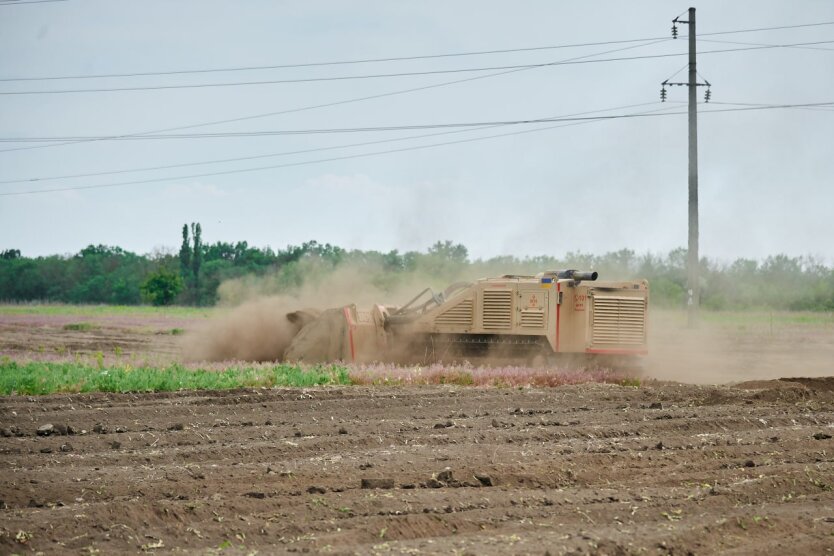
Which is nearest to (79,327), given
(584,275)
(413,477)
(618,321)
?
(584,275)

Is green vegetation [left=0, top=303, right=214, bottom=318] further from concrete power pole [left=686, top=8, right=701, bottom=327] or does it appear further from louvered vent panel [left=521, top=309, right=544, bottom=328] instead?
louvered vent panel [left=521, top=309, right=544, bottom=328]

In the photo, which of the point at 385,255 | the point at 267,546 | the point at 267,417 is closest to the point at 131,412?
the point at 267,417

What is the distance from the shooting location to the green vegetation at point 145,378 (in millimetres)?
17906

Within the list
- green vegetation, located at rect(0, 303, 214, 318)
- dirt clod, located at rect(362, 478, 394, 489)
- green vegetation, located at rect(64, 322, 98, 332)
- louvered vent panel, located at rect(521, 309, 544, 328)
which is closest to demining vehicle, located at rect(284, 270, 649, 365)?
louvered vent panel, located at rect(521, 309, 544, 328)

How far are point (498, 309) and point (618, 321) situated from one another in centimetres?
265

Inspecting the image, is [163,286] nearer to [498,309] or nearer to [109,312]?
[109,312]

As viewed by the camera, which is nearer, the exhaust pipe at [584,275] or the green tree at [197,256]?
the exhaust pipe at [584,275]

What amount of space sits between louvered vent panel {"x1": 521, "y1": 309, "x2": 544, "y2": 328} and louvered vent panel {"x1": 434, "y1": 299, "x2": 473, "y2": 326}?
3.88ft

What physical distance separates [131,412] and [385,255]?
1312 inches

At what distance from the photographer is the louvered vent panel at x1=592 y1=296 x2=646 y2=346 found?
22500mm

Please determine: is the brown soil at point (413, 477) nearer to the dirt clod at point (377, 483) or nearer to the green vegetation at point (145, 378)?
the dirt clod at point (377, 483)

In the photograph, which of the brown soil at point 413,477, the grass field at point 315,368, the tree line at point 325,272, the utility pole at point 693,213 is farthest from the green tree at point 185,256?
the brown soil at point 413,477

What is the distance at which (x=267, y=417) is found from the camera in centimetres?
1460

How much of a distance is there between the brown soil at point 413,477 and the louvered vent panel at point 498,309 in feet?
20.3
